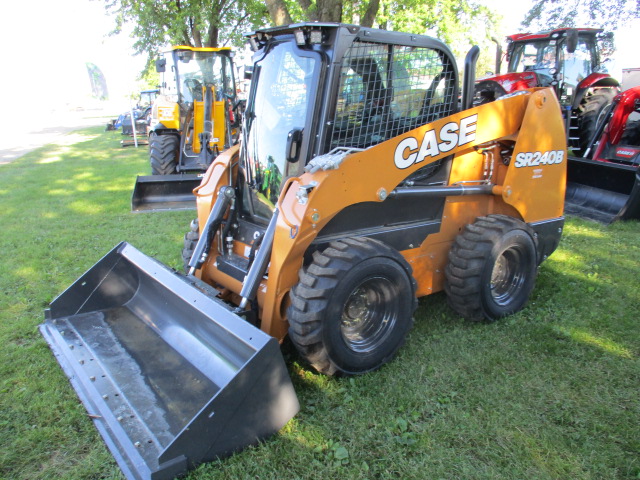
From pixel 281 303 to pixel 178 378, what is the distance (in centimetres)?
77

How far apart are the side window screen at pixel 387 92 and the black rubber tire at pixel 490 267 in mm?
971

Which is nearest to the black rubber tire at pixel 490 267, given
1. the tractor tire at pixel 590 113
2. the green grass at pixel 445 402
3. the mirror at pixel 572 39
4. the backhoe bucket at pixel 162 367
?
the green grass at pixel 445 402

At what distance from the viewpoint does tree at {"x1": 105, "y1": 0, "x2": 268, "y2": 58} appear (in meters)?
17.3

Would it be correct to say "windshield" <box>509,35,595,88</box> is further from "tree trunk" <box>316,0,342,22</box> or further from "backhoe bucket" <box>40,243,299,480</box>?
"backhoe bucket" <box>40,243,299,480</box>

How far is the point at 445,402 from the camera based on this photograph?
9.78ft

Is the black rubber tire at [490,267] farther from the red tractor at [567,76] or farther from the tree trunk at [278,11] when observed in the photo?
the tree trunk at [278,11]

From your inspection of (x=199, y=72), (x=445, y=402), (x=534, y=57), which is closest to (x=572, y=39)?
(x=534, y=57)

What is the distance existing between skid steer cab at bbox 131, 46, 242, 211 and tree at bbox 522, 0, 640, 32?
18.2 m

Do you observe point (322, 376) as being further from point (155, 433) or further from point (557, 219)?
point (557, 219)

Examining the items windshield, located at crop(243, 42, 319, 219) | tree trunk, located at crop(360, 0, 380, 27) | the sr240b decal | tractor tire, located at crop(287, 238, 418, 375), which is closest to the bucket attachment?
windshield, located at crop(243, 42, 319, 219)

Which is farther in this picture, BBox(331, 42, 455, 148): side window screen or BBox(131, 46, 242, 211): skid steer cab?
BBox(131, 46, 242, 211): skid steer cab

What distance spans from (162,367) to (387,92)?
93.9 inches

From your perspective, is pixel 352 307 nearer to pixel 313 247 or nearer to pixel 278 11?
pixel 313 247

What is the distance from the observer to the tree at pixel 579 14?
20.7 meters
